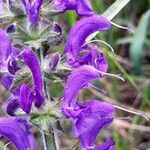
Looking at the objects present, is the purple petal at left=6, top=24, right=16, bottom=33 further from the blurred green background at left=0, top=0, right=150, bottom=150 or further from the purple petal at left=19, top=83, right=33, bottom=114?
the blurred green background at left=0, top=0, right=150, bottom=150

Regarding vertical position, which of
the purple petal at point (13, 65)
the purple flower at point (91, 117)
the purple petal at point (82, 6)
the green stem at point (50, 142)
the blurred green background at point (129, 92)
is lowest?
the blurred green background at point (129, 92)

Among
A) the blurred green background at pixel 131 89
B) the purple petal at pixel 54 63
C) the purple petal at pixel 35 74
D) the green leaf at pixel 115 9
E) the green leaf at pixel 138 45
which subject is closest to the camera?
the purple petal at pixel 35 74

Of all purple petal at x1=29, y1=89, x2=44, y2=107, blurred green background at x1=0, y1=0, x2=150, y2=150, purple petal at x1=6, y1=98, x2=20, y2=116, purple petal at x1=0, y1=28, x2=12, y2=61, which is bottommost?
blurred green background at x1=0, y1=0, x2=150, y2=150

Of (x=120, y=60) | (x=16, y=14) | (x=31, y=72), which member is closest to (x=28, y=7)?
(x=16, y=14)

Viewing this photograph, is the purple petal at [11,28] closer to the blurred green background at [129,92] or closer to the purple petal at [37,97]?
the purple petal at [37,97]

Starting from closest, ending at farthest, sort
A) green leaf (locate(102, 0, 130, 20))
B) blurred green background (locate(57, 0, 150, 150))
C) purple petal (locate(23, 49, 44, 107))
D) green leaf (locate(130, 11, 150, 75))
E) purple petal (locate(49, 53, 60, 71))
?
purple petal (locate(23, 49, 44, 107)) → purple petal (locate(49, 53, 60, 71)) → green leaf (locate(102, 0, 130, 20)) → blurred green background (locate(57, 0, 150, 150)) → green leaf (locate(130, 11, 150, 75))

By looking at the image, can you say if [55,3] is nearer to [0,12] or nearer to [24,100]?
[0,12]

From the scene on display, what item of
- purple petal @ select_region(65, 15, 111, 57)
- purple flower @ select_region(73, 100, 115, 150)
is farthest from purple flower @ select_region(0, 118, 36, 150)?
purple petal @ select_region(65, 15, 111, 57)

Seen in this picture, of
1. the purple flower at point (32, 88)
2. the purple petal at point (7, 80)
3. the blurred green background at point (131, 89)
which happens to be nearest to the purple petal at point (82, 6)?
the purple flower at point (32, 88)
